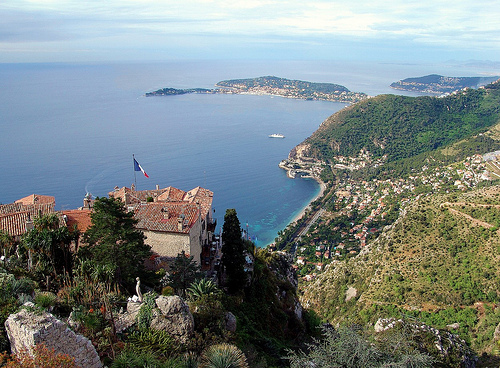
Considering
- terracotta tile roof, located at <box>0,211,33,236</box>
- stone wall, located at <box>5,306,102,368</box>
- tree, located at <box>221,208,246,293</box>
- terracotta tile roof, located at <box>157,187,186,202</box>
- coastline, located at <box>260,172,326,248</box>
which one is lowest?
coastline, located at <box>260,172,326,248</box>

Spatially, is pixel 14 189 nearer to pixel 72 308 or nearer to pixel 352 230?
pixel 352 230

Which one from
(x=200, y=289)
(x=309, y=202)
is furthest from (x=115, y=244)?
(x=309, y=202)

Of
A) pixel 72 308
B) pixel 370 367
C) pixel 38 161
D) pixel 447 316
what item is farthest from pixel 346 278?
pixel 38 161

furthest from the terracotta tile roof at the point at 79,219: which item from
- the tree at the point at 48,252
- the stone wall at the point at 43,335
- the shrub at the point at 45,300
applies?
the stone wall at the point at 43,335

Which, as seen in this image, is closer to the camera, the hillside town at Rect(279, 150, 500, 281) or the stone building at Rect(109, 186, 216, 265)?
the stone building at Rect(109, 186, 216, 265)

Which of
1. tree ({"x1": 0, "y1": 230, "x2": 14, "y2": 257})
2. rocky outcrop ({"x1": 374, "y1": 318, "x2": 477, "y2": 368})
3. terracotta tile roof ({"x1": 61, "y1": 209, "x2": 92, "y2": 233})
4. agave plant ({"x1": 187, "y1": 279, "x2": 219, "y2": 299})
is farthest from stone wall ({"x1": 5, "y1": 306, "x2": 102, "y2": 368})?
rocky outcrop ({"x1": 374, "y1": 318, "x2": 477, "y2": 368})

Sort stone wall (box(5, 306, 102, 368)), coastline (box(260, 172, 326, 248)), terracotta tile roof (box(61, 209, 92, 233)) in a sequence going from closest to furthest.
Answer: stone wall (box(5, 306, 102, 368)) → terracotta tile roof (box(61, 209, 92, 233)) → coastline (box(260, 172, 326, 248))

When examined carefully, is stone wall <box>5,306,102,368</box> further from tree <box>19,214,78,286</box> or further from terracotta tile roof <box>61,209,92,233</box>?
terracotta tile roof <box>61,209,92,233</box>
